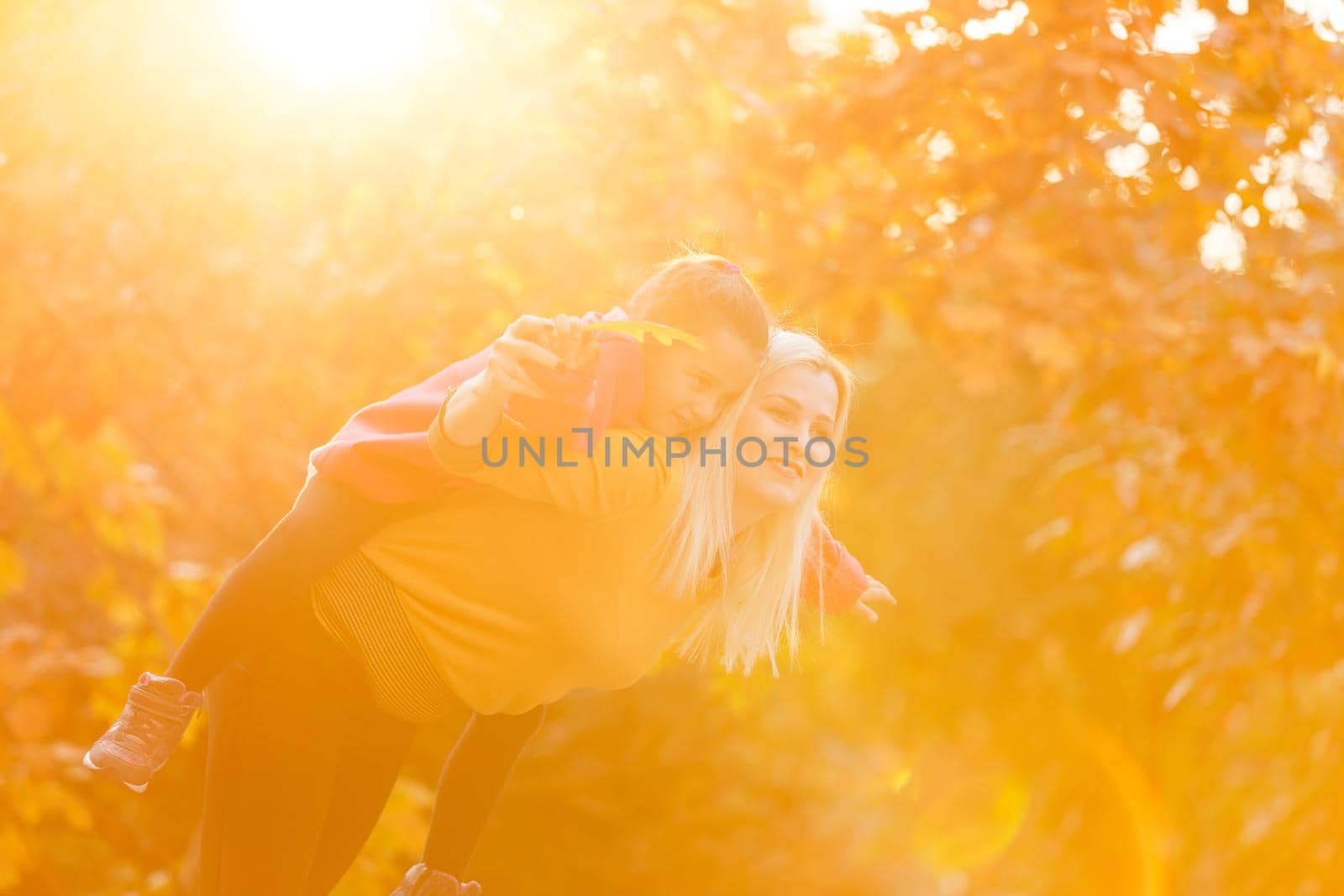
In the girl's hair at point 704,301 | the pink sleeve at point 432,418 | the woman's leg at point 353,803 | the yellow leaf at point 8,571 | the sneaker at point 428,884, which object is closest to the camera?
the pink sleeve at point 432,418

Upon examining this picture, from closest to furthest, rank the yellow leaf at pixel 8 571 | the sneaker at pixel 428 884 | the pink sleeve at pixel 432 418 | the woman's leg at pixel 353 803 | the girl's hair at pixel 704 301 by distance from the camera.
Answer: the pink sleeve at pixel 432 418
the girl's hair at pixel 704 301
the woman's leg at pixel 353 803
the sneaker at pixel 428 884
the yellow leaf at pixel 8 571

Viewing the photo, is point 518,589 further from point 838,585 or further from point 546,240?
point 546,240

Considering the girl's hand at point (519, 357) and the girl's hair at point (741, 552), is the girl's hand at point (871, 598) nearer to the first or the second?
the girl's hair at point (741, 552)

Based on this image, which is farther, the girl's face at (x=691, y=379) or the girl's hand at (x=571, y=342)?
the girl's face at (x=691, y=379)

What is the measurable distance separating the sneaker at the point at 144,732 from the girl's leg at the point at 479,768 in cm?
38

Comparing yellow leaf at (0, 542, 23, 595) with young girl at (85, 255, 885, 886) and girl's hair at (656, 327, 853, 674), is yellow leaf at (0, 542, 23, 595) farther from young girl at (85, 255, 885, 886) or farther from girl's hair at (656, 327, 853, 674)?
girl's hair at (656, 327, 853, 674)

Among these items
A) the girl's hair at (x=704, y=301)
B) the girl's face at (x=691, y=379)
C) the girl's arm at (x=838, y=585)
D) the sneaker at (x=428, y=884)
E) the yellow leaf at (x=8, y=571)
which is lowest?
the yellow leaf at (x=8, y=571)

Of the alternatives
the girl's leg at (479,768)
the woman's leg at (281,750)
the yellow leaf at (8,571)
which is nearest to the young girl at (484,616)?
the woman's leg at (281,750)

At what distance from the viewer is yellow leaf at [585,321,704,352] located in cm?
146

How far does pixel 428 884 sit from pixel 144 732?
510 millimetres

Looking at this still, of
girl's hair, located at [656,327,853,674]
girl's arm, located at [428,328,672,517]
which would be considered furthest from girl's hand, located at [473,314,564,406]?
girl's hair, located at [656,327,853,674]

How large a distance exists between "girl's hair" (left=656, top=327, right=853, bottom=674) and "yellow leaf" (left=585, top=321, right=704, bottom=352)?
19cm

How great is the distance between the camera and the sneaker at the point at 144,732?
5.29 ft

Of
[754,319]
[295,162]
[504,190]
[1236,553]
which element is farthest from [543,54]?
[1236,553]
